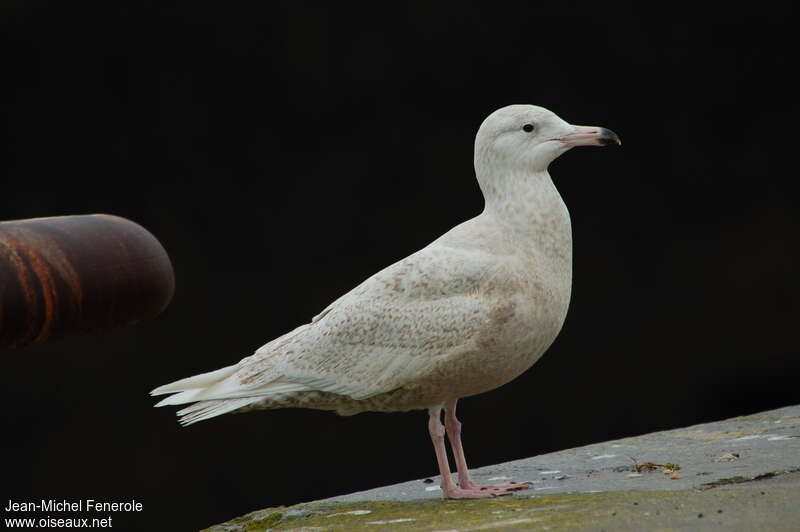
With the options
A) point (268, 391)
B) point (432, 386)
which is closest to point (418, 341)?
point (432, 386)

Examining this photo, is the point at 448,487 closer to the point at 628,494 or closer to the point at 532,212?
the point at 628,494

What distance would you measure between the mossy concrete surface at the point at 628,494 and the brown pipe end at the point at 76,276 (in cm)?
170

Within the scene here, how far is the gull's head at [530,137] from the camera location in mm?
4102

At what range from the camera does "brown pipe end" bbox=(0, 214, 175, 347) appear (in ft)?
5.32

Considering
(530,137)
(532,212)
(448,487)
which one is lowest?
(448,487)

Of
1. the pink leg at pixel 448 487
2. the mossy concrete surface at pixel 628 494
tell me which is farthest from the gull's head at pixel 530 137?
the mossy concrete surface at pixel 628 494

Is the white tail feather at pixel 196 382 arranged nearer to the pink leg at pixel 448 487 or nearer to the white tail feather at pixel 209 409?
the white tail feather at pixel 209 409

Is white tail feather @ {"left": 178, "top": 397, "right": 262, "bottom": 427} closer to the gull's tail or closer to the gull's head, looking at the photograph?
the gull's tail

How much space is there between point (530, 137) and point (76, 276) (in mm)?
2706

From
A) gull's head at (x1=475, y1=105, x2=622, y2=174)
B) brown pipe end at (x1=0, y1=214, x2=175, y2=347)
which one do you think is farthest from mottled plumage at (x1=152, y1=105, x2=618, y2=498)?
brown pipe end at (x1=0, y1=214, x2=175, y2=347)

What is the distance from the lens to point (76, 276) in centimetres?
166

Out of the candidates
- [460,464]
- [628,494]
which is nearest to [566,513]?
[628,494]

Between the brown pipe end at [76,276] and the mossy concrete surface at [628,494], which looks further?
the mossy concrete surface at [628,494]

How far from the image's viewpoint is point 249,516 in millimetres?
4258
